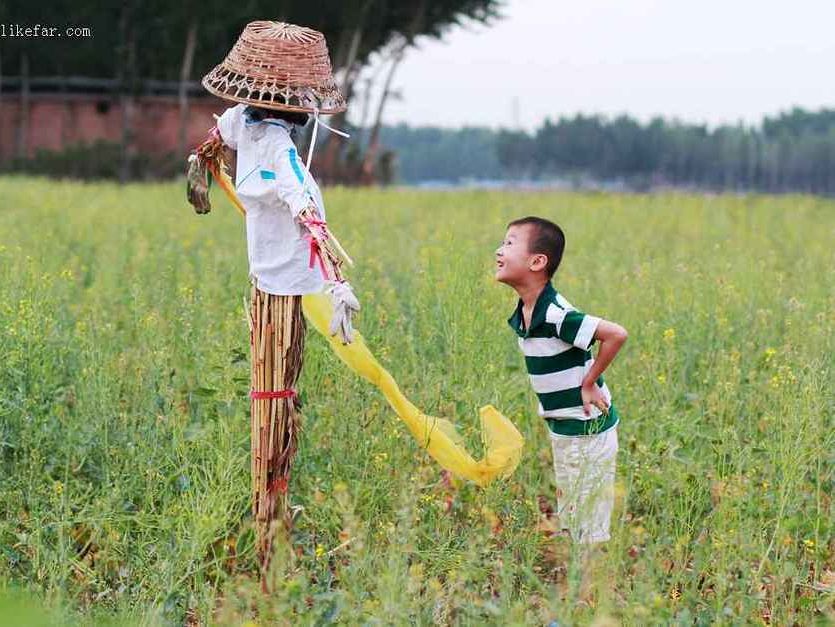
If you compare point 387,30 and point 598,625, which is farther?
point 387,30

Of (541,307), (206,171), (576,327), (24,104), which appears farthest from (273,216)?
(24,104)

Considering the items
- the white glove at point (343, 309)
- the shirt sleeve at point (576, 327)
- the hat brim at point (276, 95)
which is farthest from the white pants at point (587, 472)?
the hat brim at point (276, 95)

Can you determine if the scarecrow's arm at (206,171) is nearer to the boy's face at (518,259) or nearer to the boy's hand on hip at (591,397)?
the boy's face at (518,259)

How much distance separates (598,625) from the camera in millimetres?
2799

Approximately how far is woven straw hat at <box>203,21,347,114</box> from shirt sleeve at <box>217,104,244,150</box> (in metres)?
0.14

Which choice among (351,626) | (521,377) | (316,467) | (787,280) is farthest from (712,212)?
(351,626)

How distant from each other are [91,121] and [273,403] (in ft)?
97.9

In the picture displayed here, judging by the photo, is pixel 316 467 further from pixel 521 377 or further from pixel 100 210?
pixel 100 210

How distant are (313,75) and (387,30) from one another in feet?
102

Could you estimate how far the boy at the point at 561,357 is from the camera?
166 inches

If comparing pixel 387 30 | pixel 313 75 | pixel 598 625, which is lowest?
pixel 598 625

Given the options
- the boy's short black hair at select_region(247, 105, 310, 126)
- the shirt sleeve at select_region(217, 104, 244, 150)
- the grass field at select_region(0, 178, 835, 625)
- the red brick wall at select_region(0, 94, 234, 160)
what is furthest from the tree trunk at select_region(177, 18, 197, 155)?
→ the boy's short black hair at select_region(247, 105, 310, 126)

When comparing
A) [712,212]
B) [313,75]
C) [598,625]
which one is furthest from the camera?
[712,212]

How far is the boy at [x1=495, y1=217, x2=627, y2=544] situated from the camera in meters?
4.23
